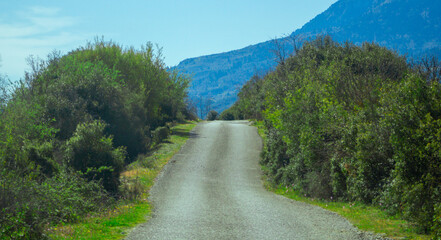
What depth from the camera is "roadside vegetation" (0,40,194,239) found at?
11.5 metres

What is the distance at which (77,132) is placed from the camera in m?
20.3

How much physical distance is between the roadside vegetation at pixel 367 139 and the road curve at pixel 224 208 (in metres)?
1.52

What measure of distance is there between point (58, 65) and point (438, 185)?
1367 inches

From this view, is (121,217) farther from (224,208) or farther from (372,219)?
(372,219)

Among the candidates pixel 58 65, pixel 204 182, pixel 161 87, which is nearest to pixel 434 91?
pixel 204 182

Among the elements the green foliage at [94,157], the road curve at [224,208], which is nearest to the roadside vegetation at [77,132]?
the green foliage at [94,157]

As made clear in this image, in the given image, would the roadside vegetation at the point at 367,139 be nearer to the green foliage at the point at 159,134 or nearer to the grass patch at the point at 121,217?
the grass patch at the point at 121,217

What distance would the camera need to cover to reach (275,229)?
39.1 ft

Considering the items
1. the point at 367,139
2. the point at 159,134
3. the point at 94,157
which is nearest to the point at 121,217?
the point at 94,157

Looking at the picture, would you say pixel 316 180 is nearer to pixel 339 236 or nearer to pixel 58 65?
pixel 339 236

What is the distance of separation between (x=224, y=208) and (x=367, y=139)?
620 centimetres

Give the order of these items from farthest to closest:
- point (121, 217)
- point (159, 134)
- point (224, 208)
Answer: point (159, 134) → point (224, 208) → point (121, 217)

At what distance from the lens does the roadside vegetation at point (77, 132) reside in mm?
11469

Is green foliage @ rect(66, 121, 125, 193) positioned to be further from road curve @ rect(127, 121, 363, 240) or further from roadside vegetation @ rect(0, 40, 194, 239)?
road curve @ rect(127, 121, 363, 240)
